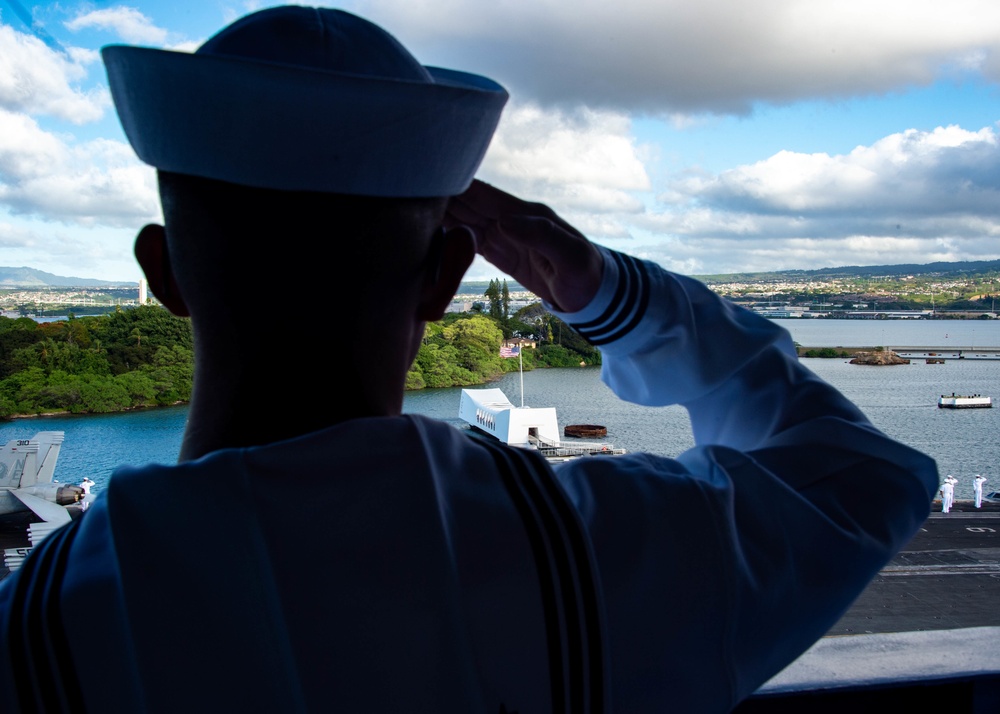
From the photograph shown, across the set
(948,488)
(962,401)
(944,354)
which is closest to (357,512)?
(944,354)

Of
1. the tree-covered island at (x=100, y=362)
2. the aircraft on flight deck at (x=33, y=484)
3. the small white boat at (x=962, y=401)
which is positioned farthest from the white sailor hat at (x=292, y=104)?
the small white boat at (x=962, y=401)

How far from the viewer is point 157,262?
485 mm

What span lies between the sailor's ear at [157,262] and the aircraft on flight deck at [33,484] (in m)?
7.67

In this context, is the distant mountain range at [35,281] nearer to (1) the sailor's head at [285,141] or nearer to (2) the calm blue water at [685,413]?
(2) the calm blue water at [685,413]

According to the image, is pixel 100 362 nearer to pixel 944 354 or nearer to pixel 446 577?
pixel 446 577

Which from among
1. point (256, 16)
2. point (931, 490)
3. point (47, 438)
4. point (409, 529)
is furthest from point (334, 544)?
point (47, 438)

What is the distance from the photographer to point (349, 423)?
1.34 ft

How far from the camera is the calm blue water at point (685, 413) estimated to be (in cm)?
215

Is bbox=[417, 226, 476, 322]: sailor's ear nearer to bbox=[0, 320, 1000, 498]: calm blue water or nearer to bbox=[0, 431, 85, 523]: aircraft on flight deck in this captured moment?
bbox=[0, 320, 1000, 498]: calm blue water

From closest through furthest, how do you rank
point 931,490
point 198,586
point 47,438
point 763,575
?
point 198,586 → point 763,575 → point 931,490 → point 47,438

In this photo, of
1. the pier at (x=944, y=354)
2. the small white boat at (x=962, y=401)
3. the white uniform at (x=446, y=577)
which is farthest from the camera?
the small white boat at (x=962, y=401)

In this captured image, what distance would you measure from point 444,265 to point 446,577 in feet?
0.63

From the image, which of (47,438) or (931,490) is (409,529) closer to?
(931,490)

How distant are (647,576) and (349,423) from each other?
188mm
